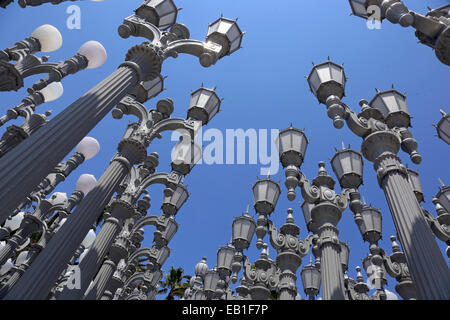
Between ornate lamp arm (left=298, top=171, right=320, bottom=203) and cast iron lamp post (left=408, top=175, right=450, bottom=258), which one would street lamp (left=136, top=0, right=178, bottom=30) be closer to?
ornate lamp arm (left=298, top=171, right=320, bottom=203)

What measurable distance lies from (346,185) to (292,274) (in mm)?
2992

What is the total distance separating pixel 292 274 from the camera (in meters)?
8.84

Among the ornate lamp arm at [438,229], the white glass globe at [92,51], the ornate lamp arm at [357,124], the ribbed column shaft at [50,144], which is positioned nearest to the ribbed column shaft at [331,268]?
the ornate lamp arm at [357,124]

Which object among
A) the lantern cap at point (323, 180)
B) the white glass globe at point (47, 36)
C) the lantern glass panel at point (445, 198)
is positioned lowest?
the lantern cap at point (323, 180)

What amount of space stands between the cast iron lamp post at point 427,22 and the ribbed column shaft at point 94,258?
299 inches

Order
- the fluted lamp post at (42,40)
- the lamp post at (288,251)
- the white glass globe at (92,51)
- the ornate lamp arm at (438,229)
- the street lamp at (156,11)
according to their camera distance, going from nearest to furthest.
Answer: the ornate lamp arm at (438,229) → the street lamp at (156,11) → the lamp post at (288,251) → the white glass globe at (92,51) → the fluted lamp post at (42,40)

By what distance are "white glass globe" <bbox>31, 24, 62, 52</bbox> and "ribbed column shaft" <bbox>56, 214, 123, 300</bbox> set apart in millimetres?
5997

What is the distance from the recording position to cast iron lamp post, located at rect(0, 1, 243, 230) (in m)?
4.46

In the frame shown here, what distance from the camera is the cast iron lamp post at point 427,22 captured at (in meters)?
Answer: 5.41

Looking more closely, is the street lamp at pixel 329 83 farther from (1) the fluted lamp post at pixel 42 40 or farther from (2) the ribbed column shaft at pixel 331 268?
(1) the fluted lamp post at pixel 42 40

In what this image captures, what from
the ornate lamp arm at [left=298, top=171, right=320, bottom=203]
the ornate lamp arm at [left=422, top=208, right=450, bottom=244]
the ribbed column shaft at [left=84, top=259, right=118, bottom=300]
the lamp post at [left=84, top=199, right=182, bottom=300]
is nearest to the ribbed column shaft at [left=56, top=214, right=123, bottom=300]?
the lamp post at [left=84, top=199, right=182, bottom=300]

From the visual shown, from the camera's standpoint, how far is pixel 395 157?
5.86 m

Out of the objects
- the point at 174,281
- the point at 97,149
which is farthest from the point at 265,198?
the point at 174,281
